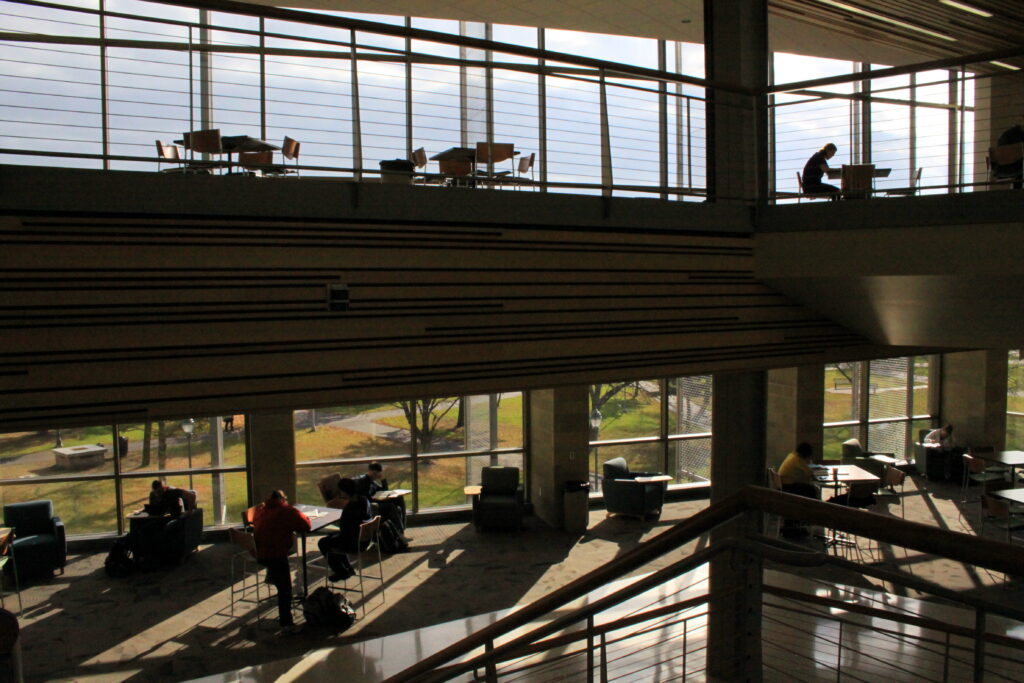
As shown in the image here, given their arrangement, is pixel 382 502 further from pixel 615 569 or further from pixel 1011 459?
pixel 1011 459

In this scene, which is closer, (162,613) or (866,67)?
(162,613)

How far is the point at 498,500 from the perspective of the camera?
1027cm

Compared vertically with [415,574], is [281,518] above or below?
above

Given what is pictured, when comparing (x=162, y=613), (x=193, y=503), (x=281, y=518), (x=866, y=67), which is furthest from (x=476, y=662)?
(x=866, y=67)

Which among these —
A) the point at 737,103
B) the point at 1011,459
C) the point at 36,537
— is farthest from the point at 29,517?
the point at 1011,459

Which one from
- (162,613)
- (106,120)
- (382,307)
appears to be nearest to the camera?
(106,120)

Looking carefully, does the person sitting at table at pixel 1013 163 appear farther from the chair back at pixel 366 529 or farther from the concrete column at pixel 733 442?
the chair back at pixel 366 529

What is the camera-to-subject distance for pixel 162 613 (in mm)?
7754

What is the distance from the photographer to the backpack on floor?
952cm

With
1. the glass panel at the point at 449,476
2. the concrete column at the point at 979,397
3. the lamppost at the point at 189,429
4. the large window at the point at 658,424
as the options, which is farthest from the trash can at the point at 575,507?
the concrete column at the point at 979,397

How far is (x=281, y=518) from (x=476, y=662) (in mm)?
5025

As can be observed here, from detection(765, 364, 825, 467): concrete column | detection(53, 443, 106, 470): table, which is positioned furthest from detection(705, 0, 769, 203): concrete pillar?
detection(53, 443, 106, 470): table

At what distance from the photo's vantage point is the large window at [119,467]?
31.2 ft

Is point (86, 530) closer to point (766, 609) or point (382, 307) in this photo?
point (382, 307)
